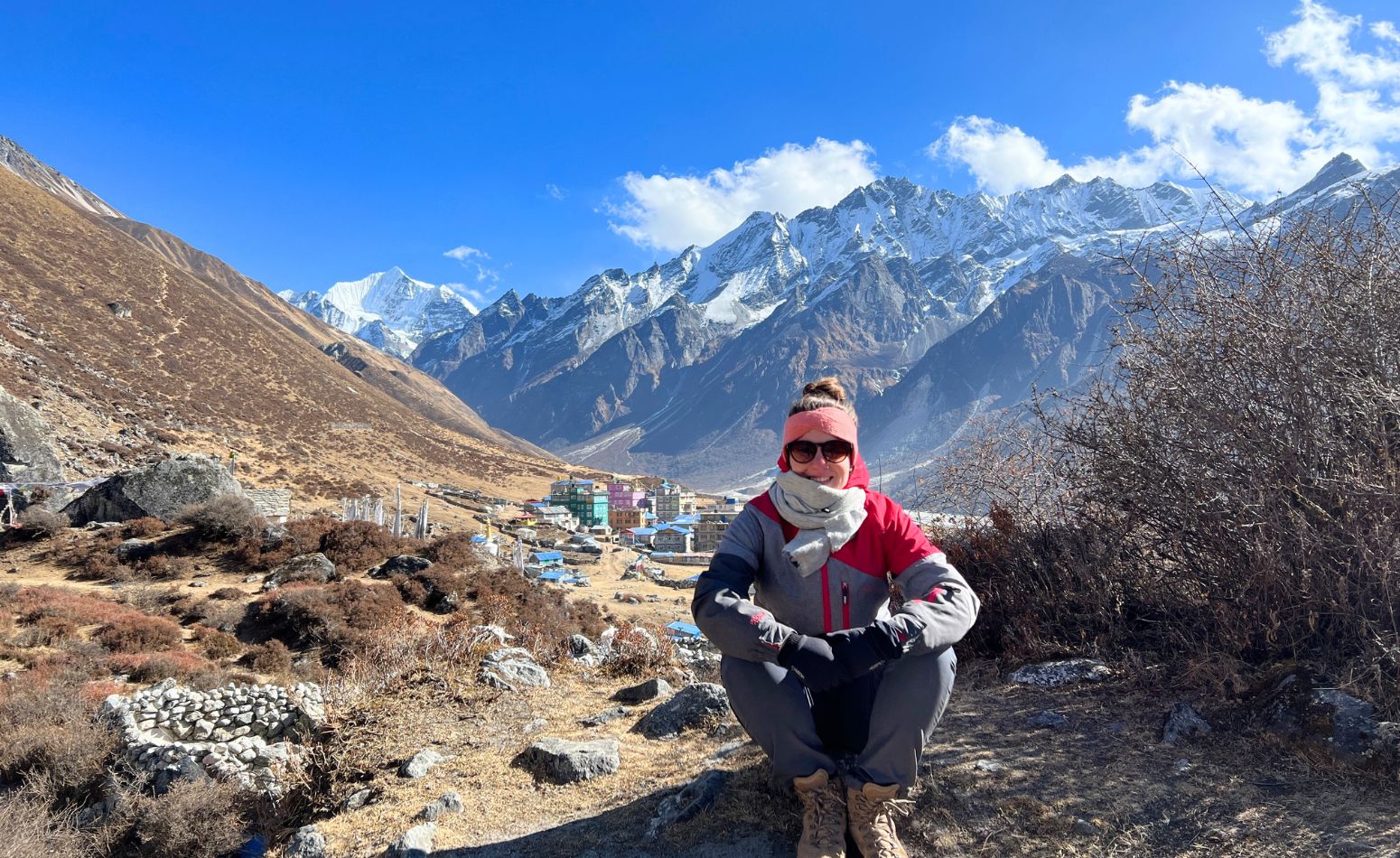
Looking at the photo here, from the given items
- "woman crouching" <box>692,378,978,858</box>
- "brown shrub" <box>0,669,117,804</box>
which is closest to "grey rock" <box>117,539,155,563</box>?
"brown shrub" <box>0,669,117,804</box>

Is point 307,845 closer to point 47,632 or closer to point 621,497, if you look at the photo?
point 47,632

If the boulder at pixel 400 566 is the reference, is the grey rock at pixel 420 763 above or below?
below

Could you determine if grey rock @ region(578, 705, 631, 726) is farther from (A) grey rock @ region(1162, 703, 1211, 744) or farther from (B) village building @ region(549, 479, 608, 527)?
(B) village building @ region(549, 479, 608, 527)

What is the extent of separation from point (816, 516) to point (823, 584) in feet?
0.99

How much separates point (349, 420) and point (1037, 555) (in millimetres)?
71426

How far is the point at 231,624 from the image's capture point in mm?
11836

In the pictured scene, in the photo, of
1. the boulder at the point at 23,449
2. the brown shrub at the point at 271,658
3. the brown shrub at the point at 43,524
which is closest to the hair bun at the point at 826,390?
the brown shrub at the point at 271,658

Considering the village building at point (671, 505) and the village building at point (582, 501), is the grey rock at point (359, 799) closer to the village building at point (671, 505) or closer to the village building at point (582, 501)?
the village building at point (582, 501)

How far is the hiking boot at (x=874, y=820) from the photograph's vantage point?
2713mm

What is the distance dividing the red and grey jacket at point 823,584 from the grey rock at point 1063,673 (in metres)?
2.21

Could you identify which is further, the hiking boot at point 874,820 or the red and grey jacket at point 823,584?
the red and grey jacket at point 823,584

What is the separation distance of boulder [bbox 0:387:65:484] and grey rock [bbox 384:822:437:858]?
2878 cm

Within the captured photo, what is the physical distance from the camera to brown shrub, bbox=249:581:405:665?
11155 millimetres

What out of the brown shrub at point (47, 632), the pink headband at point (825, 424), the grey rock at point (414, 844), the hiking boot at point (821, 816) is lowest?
the brown shrub at point (47, 632)
